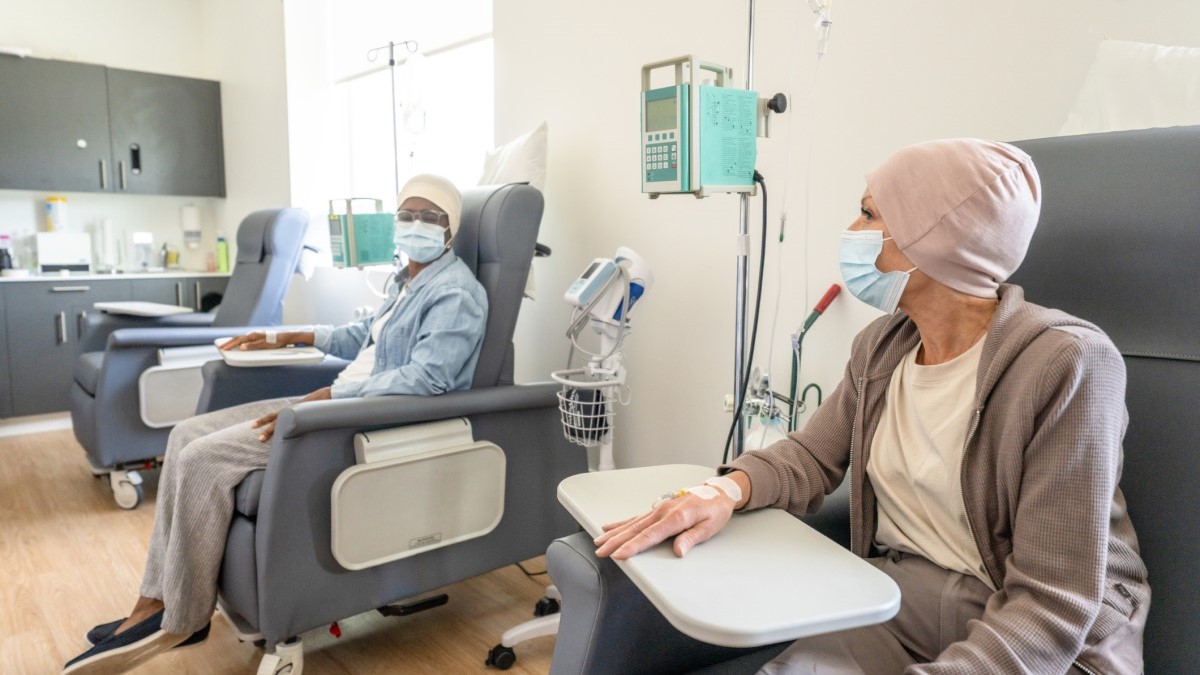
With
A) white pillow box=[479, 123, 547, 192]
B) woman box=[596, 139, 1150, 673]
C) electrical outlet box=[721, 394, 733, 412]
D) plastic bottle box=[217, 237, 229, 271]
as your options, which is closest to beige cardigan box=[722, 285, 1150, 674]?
woman box=[596, 139, 1150, 673]

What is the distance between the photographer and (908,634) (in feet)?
3.65

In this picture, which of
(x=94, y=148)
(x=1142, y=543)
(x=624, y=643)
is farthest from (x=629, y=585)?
(x=94, y=148)

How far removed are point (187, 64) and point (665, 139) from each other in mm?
4643

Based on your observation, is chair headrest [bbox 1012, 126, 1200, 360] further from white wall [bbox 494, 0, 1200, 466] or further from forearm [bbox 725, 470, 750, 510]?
forearm [bbox 725, 470, 750, 510]

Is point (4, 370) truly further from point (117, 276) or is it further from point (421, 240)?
point (421, 240)

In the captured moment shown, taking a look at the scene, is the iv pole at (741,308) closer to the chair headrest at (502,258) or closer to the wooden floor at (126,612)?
the chair headrest at (502,258)

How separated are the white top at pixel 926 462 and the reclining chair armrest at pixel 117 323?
3.06 m

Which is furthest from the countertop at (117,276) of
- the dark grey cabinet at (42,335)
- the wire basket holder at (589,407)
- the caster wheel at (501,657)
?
the caster wheel at (501,657)

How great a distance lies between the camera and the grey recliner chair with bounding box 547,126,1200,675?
3.25 ft

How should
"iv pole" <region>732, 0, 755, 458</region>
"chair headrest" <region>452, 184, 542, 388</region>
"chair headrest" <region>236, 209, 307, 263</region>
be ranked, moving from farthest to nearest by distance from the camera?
"chair headrest" <region>236, 209, 307, 263</region> → "chair headrest" <region>452, 184, 542, 388</region> → "iv pole" <region>732, 0, 755, 458</region>

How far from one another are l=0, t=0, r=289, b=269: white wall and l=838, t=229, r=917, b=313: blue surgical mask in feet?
12.0

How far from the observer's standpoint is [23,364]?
4125 millimetres

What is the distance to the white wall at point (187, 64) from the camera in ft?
14.2

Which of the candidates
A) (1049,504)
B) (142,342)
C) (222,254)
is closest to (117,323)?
(142,342)
